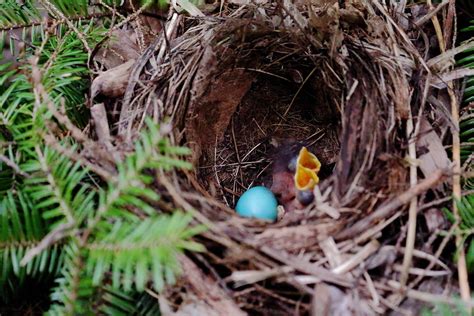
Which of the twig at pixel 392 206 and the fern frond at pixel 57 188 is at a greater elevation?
the fern frond at pixel 57 188

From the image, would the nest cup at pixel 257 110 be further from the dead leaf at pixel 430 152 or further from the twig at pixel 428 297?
the twig at pixel 428 297

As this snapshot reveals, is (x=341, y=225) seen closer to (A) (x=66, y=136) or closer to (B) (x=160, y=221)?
(B) (x=160, y=221)

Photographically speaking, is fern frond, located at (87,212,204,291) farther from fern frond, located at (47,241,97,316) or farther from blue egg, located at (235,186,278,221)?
blue egg, located at (235,186,278,221)

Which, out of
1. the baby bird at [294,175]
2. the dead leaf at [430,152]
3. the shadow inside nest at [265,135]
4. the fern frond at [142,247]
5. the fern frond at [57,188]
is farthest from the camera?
the shadow inside nest at [265,135]

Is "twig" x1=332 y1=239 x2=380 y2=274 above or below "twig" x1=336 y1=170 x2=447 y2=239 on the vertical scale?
below

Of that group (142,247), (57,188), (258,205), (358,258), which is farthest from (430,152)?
(57,188)

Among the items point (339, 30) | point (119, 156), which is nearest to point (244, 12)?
point (339, 30)

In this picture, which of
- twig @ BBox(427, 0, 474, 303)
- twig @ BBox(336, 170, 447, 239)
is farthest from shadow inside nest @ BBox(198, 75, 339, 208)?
twig @ BBox(336, 170, 447, 239)

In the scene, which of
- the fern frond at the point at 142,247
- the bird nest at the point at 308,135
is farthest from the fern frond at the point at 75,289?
the bird nest at the point at 308,135

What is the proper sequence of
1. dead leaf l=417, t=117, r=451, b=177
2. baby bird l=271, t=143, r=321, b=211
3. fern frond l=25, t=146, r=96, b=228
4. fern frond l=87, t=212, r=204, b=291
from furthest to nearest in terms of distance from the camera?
baby bird l=271, t=143, r=321, b=211
dead leaf l=417, t=117, r=451, b=177
fern frond l=25, t=146, r=96, b=228
fern frond l=87, t=212, r=204, b=291
